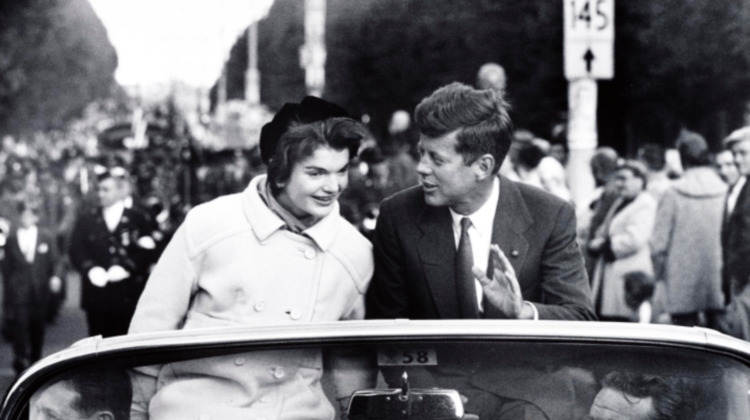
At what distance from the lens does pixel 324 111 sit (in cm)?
407

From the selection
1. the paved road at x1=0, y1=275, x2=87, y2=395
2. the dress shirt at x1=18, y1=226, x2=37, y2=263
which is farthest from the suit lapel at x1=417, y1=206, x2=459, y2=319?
the dress shirt at x1=18, y1=226, x2=37, y2=263

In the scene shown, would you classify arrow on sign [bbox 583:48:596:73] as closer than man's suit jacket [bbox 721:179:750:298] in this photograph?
No

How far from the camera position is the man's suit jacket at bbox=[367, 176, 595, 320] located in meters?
4.03

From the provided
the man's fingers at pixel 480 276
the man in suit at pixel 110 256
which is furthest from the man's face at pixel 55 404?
the man in suit at pixel 110 256

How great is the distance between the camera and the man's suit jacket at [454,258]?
403 cm

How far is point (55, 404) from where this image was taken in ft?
8.61

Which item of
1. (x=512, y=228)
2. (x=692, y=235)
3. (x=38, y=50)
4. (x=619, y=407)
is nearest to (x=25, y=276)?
(x=692, y=235)

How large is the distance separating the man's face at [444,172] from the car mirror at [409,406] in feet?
4.97

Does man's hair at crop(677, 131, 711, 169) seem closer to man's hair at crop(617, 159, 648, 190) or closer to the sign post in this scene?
man's hair at crop(617, 159, 648, 190)

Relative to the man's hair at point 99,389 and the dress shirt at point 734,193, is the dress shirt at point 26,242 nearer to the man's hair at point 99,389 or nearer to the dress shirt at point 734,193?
the dress shirt at point 734,193

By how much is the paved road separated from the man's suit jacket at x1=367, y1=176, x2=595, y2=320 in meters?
6.79

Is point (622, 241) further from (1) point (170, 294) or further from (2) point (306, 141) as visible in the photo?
(1) point (170, 294)

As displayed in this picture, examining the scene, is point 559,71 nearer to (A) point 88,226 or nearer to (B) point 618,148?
(B) point 618,148

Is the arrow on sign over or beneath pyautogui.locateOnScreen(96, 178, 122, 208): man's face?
over
